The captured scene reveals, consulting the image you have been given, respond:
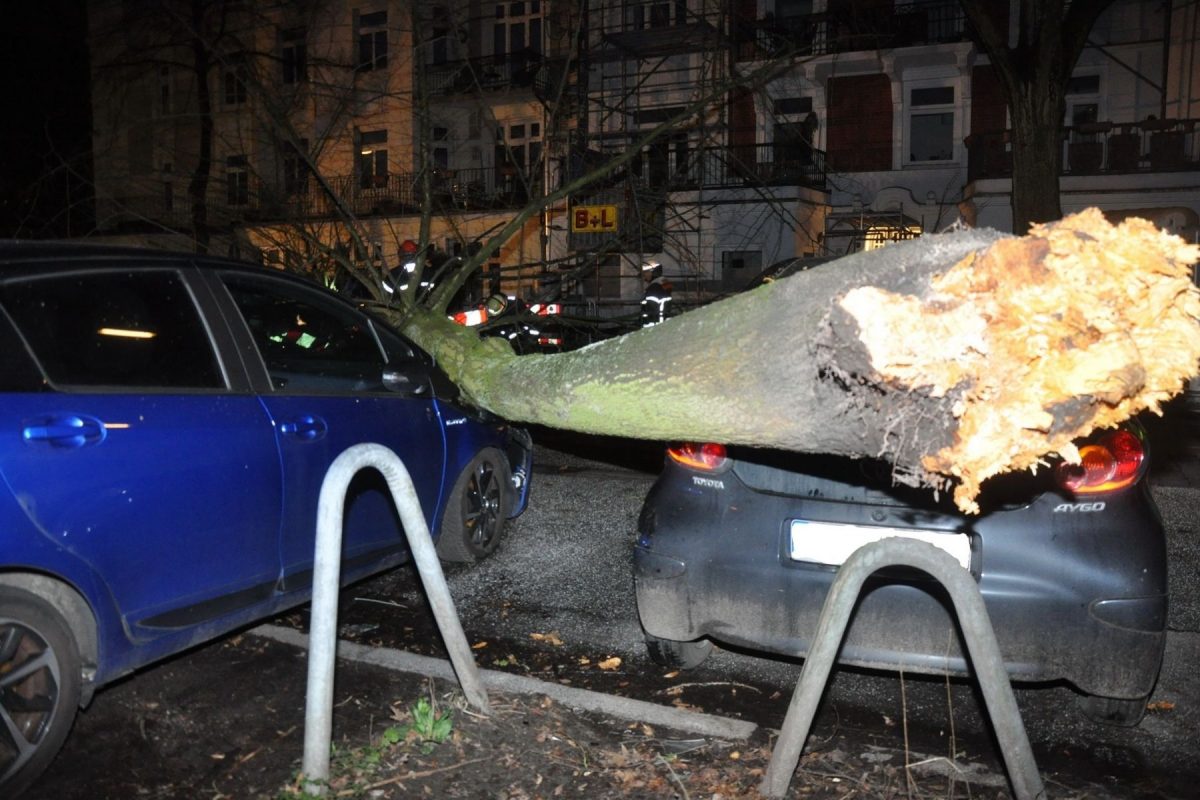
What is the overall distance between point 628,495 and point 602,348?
15.2ft

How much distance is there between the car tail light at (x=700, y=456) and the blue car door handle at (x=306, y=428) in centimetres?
146

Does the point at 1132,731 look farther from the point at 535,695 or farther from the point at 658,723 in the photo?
the point at 535,695

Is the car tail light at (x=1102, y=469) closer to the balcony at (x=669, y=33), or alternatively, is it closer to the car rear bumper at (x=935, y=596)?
Answer: the car rear bumper at (x=935, y=596)

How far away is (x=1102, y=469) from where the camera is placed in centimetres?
337

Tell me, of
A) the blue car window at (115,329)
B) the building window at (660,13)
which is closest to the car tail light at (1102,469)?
the blue car window at (115,329)

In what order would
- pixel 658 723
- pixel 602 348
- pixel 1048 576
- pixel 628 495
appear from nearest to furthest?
pixel 602 348, pixel 1048 576, pixel 658 723, pixel 628 495

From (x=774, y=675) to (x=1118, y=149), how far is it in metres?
21.3

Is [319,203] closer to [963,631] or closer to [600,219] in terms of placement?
[600,219]

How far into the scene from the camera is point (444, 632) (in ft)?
11.3

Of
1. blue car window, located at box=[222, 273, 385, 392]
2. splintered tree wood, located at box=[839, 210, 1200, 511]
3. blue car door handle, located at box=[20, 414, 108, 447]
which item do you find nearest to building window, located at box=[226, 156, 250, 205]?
blue car window, located at box=[222, 273, 385, 392]

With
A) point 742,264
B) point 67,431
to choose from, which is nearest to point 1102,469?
point 67,431

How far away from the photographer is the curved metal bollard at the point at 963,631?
105 inches

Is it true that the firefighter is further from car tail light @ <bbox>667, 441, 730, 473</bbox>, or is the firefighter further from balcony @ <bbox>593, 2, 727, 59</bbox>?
car tail light @ <bbox>667, 441, 730, 473</bbox>

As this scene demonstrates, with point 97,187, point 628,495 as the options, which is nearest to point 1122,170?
point 628,495
